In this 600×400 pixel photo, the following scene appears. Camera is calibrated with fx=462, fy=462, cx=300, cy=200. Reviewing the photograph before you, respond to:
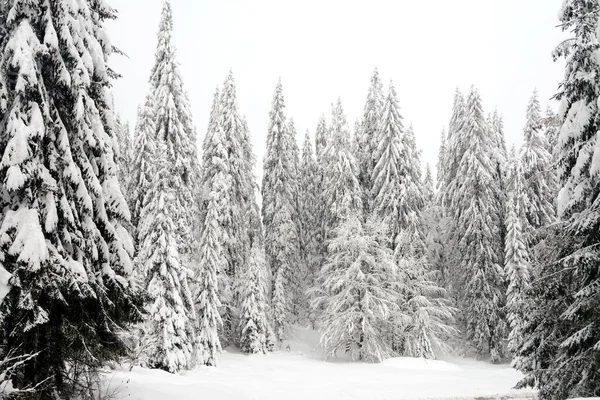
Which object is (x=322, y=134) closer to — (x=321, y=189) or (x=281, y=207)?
(x=321, y=189)

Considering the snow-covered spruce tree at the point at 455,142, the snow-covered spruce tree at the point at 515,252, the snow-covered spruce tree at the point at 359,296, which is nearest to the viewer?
the snow-covered spruce tree at the point at 515,252

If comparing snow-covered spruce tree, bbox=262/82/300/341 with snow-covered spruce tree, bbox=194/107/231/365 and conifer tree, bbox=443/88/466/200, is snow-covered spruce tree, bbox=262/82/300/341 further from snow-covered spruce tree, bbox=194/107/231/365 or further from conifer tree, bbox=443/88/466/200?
conifer tree, bbox=443/88/466/200

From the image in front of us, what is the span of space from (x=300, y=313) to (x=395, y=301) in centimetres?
1515

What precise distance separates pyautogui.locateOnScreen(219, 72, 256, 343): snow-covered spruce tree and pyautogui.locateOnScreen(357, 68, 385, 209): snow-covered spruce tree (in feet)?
31.7

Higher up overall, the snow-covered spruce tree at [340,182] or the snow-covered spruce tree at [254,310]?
the snow-covered spruce tree at [340,182]

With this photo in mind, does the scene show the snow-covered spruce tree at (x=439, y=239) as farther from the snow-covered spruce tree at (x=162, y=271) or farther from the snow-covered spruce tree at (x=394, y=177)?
the snow-covered spruce tree at (x=162, y=271)

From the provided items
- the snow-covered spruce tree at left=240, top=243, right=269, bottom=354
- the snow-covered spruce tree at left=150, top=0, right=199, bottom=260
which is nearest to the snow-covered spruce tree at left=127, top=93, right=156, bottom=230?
the snow-covered spruce tree at left=150, top=0, right=199, bottom=260

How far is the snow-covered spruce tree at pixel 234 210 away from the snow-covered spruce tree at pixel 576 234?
79.2ft

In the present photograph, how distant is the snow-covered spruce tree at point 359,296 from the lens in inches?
1193

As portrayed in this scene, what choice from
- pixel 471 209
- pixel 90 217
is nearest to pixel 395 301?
pixel 471 209

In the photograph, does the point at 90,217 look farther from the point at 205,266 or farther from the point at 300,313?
the point at 300,313

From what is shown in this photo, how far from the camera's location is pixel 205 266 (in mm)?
28234

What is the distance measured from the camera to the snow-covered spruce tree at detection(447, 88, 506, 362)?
1296 inches

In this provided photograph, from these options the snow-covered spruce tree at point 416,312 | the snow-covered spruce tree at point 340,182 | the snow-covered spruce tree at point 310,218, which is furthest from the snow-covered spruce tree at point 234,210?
the snow-covered spruce tree at point 416,312
